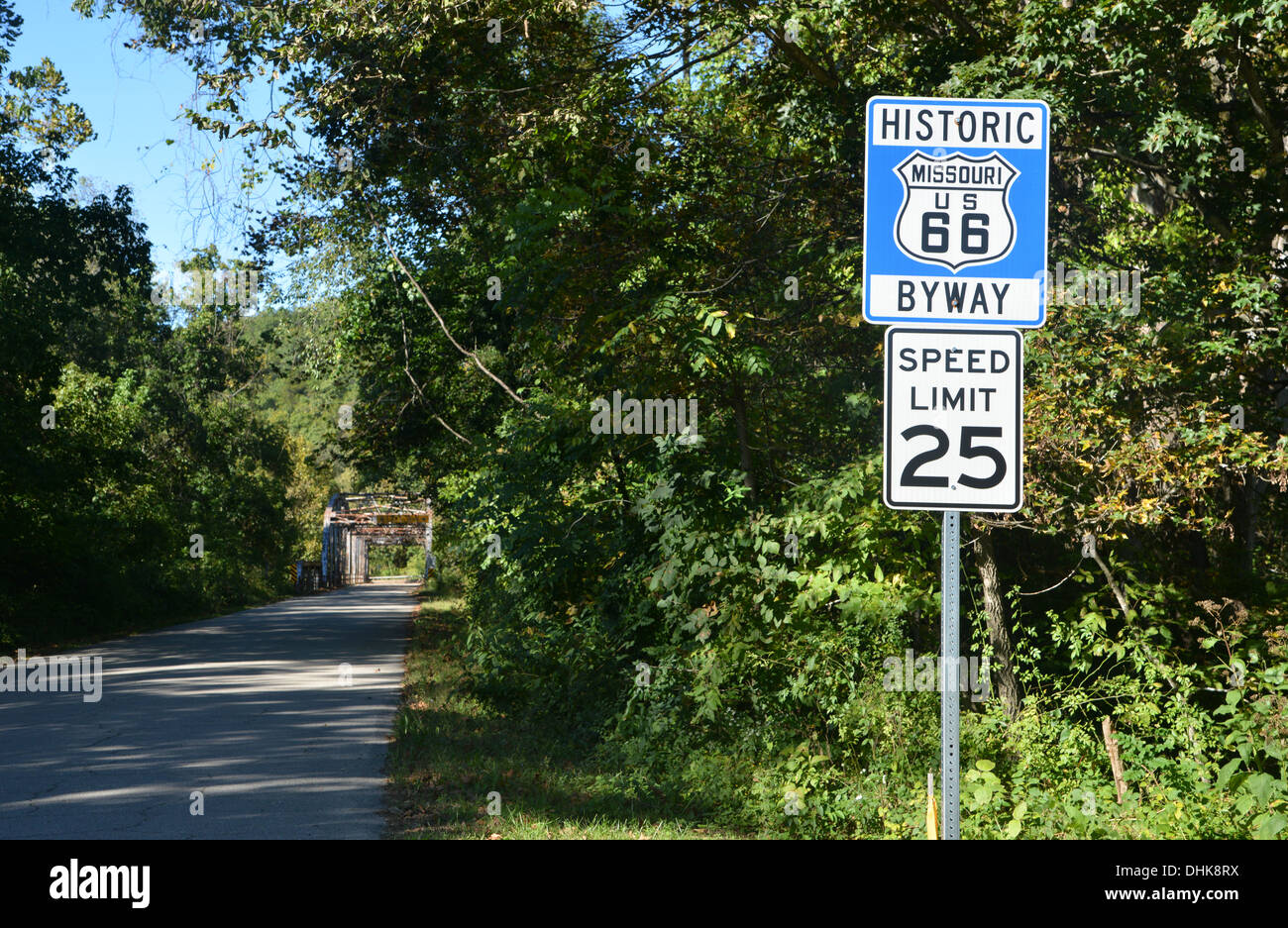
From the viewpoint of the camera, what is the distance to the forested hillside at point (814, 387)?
9.31 meters

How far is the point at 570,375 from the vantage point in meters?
14.0

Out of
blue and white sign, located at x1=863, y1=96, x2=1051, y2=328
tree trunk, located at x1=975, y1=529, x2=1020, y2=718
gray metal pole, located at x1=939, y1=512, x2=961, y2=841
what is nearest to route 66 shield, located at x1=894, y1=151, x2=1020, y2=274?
blue and white sign, located at x1=863, y1=96, x2=1051, y2=328

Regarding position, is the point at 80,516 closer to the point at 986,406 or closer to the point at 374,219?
the point at 374,219

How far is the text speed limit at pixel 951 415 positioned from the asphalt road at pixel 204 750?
460 cm

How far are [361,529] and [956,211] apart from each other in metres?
88.9

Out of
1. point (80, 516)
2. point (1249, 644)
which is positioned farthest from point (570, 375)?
point (80, 516)

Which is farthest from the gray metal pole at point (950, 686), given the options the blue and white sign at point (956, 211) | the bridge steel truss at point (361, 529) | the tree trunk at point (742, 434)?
the bridge steel truss at point (361, 529)

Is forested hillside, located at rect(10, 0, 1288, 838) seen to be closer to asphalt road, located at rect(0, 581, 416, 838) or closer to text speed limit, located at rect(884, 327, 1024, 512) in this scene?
asphalt road, located at rect(0, 581, 416, 838)

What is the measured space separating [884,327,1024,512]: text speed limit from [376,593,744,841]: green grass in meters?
3.93

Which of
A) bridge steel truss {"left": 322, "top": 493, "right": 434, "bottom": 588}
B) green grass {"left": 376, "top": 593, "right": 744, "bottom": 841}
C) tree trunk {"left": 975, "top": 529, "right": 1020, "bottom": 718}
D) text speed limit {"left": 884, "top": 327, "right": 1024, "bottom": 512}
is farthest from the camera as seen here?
bridge steel truss {"left": 322, "top": 493, "right": 434, "bottom": 588}

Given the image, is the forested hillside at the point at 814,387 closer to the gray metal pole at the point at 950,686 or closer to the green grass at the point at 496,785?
the green grass at the point at 496,785

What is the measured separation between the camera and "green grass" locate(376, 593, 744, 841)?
699cm
